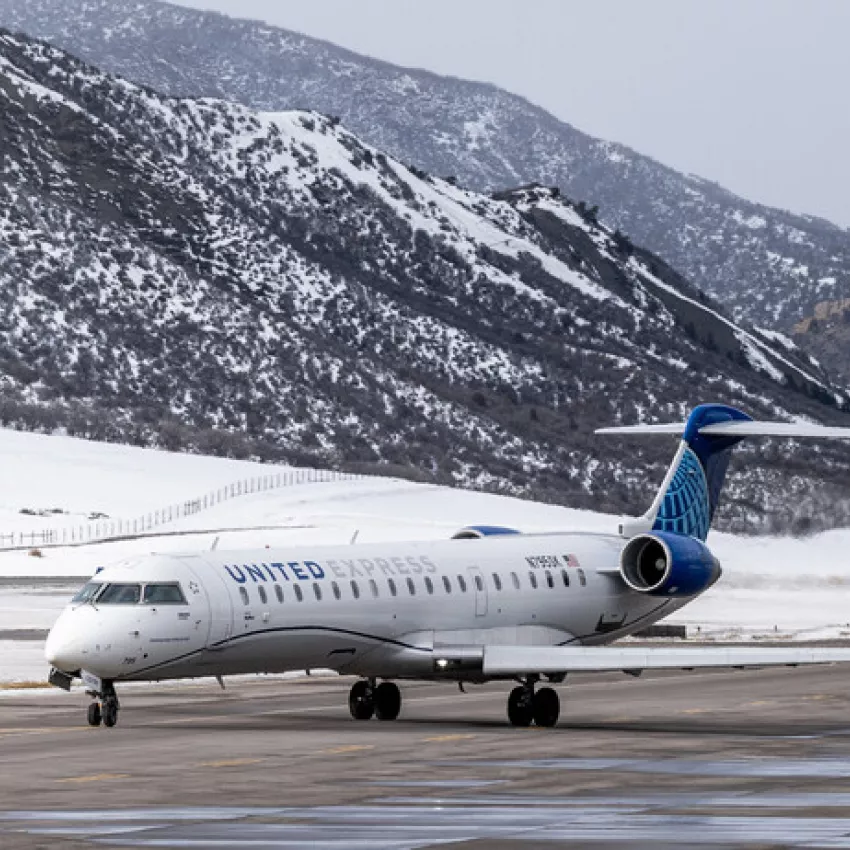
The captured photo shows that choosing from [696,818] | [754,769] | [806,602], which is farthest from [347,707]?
[806,602]

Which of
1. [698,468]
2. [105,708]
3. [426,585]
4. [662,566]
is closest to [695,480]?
[698,468]

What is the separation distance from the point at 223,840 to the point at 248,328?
169 m

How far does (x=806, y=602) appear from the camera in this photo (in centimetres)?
7600

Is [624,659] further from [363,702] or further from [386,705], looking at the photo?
[363,702]

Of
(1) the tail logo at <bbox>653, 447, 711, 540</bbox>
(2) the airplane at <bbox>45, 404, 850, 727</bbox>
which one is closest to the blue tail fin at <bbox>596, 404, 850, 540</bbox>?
(1) the tail logo at <bbox>653, 447, 711, 540</bbox>

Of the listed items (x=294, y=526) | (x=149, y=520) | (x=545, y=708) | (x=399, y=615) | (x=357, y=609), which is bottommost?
(x=545, y=708)

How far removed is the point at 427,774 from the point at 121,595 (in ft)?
24.8

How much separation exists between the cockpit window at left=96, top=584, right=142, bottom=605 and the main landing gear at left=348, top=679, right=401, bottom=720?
185 inches

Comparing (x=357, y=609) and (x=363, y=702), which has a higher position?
(x=357, y=609)

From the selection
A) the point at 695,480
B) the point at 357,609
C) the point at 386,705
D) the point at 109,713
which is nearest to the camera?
the point at 109,713

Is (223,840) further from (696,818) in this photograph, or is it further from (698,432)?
(698,432)

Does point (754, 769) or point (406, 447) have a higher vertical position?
point (406, 447)

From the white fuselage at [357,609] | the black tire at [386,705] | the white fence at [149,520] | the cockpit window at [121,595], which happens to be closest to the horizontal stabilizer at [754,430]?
the white fuselage at [357,609]

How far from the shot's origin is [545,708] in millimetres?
35688
